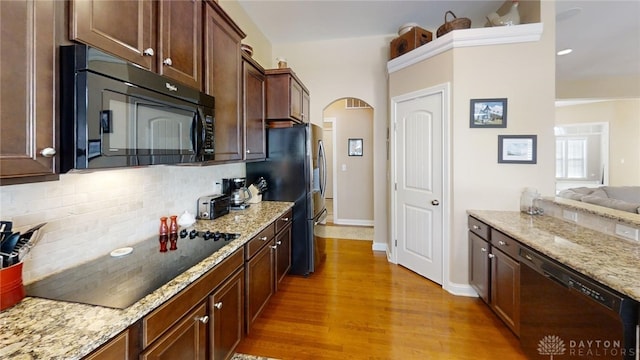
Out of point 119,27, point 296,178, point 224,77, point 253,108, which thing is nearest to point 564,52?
point 296,178

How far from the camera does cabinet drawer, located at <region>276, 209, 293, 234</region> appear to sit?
255 centimetres

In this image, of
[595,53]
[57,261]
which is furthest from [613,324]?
[595,53]

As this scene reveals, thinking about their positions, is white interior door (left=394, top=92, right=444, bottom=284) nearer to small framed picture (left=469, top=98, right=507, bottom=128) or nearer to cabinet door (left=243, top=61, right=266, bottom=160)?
small framed picture (left=469, top=98, right=507, bottom=128)

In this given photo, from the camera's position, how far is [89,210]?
1.39 metres

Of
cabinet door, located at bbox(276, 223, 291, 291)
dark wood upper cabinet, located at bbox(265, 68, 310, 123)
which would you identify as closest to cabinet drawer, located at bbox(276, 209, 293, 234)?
cabinet door, located at bbox(276, 223, 291, 291)

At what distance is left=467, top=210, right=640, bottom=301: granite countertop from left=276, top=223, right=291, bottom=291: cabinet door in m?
1.86

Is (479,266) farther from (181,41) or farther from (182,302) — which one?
(181,41)

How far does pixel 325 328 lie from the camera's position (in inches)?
86.0

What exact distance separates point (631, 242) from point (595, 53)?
4.37 m

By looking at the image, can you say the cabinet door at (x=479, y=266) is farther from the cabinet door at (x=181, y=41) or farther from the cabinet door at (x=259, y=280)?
the cabinet door at (x=181, y=41)

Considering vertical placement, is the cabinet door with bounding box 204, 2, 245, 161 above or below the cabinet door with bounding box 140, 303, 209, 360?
above

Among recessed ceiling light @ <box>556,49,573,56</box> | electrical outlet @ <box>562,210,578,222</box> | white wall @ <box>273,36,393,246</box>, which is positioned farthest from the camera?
recessed ceiling light @ <box>556,49,573,56</box>

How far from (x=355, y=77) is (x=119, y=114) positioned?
3462 millimetres

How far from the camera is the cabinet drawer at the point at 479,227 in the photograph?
2.37 metres
